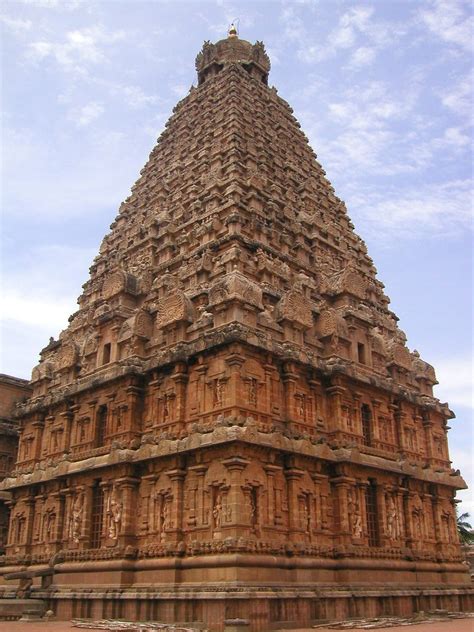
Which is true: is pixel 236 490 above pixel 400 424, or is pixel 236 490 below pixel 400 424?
below

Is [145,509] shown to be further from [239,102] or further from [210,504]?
[239,102]

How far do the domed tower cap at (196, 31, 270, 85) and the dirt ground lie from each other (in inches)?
1280

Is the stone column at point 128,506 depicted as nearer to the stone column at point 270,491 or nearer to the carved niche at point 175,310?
the stone column at point 270,491

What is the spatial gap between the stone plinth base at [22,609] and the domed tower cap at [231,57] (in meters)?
31.5

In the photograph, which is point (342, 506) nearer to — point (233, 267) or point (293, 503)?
point (293, 503)

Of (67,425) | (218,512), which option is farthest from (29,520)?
(218,512)

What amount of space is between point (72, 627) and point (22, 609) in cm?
454

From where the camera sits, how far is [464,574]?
27.2 meters

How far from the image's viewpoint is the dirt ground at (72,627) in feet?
58.7

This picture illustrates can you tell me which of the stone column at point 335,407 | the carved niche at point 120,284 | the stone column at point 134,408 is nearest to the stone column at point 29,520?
the stone column at point 134,408

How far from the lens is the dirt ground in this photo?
1791 centimetres

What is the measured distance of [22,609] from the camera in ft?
72.5

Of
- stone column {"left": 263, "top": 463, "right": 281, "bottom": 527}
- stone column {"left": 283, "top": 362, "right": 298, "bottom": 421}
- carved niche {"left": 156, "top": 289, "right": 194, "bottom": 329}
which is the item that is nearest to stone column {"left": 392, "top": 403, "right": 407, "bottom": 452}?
stone column {"left": 283, "top": 362, "right": 298, "bottom": 421}

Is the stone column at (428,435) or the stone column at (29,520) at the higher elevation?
the stone column at (428,435)
